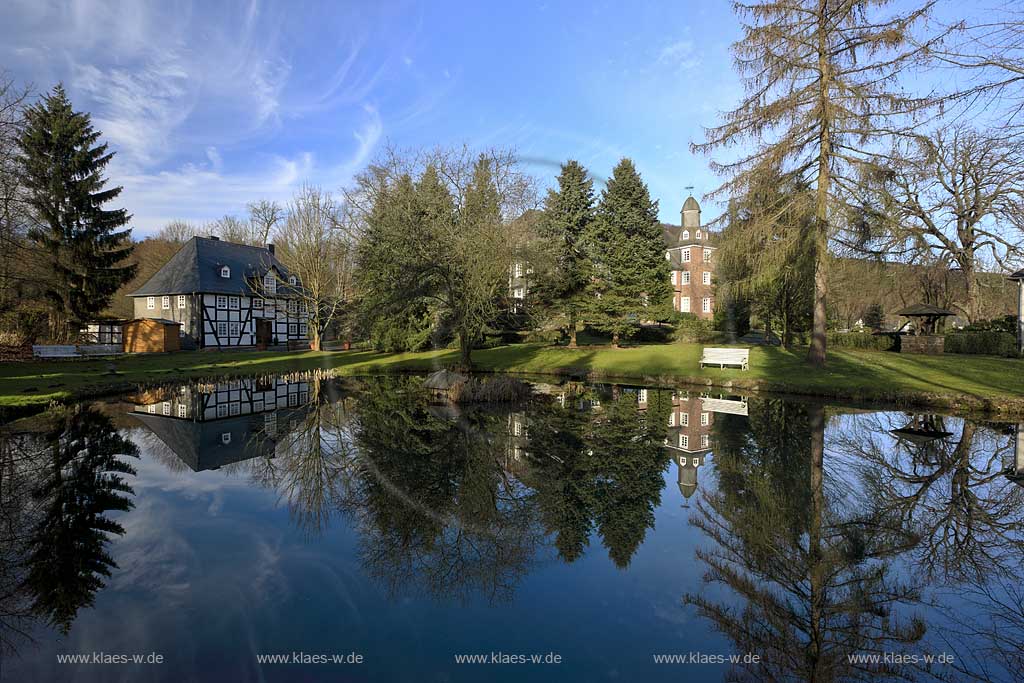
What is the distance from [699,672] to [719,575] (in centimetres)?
143

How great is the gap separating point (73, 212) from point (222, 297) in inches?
397

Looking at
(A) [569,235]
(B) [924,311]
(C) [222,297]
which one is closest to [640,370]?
(A) [569,235]

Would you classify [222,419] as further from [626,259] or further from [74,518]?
[626,259]

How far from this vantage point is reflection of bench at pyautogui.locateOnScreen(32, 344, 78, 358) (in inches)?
928

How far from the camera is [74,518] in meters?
5.89

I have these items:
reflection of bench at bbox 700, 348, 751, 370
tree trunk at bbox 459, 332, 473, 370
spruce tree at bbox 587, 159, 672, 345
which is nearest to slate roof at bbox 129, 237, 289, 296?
tree trunk at bbox 459, 332, 473, 370

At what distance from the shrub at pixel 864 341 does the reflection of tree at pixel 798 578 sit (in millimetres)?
23921

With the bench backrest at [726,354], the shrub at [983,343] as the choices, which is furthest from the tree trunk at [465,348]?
the shrub at [983,343]

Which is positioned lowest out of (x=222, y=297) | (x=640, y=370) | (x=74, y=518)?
(x=74, y=518)

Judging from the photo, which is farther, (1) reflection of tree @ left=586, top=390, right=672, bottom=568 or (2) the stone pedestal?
(2) the stone pedestal

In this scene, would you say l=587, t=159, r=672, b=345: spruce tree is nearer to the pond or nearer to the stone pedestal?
the stone pedestal

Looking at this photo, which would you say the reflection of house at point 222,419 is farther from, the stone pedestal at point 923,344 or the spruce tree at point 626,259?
the stone pedestal at point 923,344

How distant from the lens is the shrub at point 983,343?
71.2 ft

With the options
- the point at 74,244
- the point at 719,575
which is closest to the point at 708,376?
the point at 719,575
